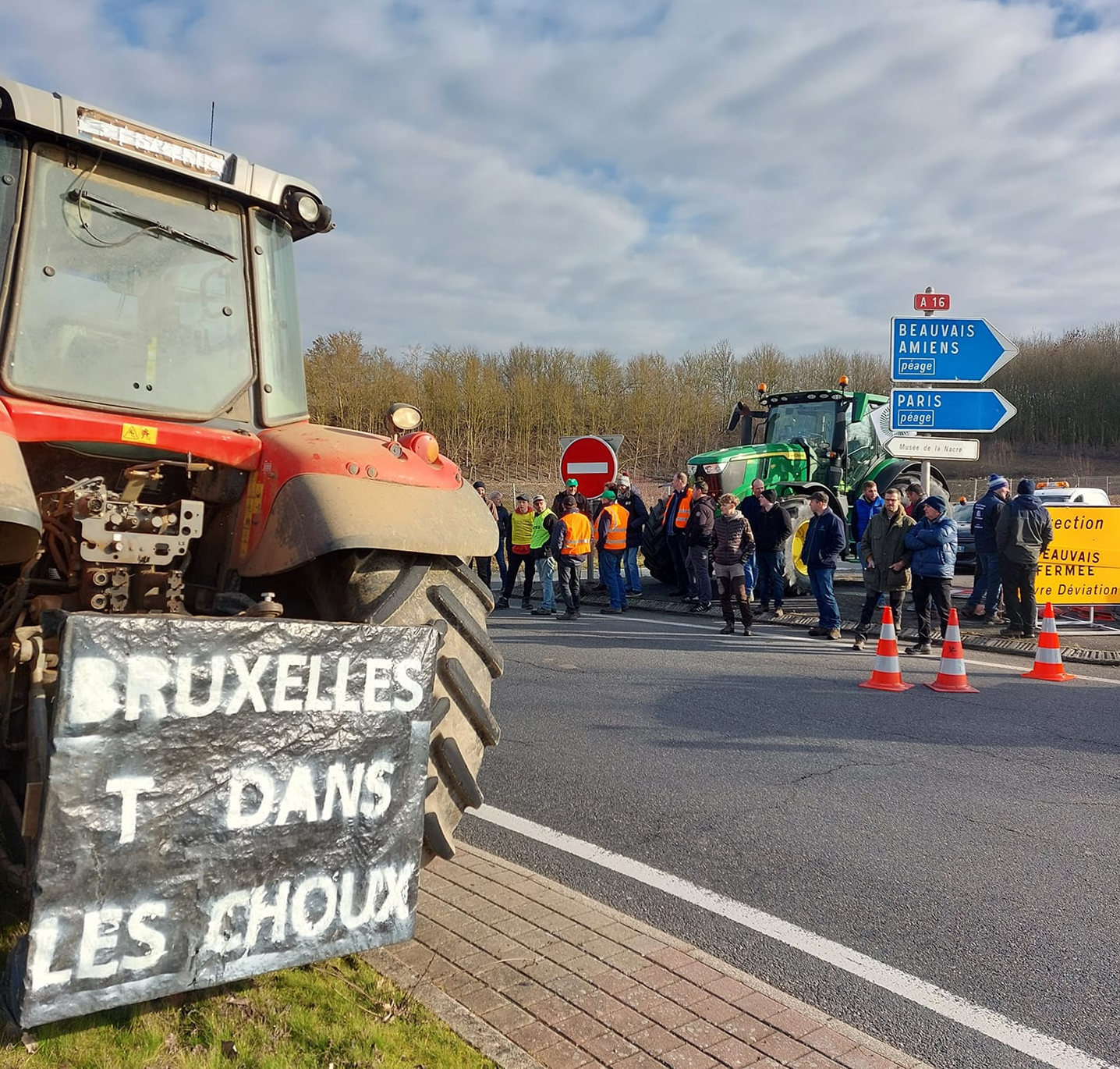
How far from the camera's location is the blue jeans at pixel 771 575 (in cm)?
1301

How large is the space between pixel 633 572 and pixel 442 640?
12.8 metres

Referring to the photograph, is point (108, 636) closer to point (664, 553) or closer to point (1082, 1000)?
point (1082, 1000)

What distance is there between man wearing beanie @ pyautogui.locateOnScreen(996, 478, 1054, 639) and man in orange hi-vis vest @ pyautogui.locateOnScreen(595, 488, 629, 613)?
16.1 ft

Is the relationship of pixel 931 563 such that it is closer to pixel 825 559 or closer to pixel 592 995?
pixel 825 559

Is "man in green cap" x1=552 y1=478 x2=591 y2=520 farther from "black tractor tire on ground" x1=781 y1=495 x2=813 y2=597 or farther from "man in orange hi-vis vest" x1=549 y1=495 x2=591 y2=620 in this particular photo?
"black tractor tire on ground" x1=781 y1=495 x2=813 y2=597

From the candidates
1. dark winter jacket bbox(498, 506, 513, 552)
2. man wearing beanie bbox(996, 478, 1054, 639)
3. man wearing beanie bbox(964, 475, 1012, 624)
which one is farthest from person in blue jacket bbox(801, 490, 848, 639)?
dark winter jacket bbox(498, 506, 513, 552)

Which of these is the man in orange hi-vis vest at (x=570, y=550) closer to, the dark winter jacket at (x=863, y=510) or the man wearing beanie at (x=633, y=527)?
the man wearing beanie at (x=633, y=527)

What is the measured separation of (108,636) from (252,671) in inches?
14.6

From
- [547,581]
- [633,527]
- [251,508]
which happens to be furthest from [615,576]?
[251,508]

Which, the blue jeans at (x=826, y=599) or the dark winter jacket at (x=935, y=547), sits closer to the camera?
the dark winter jacket at (x=935, y=547)

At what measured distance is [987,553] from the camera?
1249 cm

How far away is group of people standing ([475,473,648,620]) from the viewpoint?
44.4 feet

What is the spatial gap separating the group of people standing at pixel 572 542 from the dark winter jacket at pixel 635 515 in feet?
0.04

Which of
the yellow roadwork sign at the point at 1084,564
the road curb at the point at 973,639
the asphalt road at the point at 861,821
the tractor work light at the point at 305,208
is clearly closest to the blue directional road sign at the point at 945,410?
the yellow roadwork sign at the point at 1084,564
